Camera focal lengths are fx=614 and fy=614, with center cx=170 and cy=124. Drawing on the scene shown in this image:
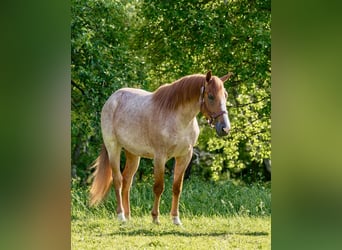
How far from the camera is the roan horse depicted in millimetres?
3170

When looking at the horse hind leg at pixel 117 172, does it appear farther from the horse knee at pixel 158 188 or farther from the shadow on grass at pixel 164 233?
the horse knee at pixel 158 188

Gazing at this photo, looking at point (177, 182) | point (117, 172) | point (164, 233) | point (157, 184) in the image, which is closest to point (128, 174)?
point (117, 172)

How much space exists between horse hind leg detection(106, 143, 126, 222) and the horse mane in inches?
13.3

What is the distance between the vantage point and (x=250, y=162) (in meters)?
3.29

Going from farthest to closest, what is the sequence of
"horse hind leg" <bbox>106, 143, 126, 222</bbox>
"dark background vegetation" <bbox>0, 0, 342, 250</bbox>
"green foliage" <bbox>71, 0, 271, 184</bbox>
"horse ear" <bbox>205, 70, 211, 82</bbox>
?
"horse hind leg" <bbox>106, 143, 126, 222</bbox>
"green foliage" <bbox>71, 0, 271, 184</bbox>
"horse ear" <bbox>205, 70, 211, 82</bbox>
"dark background vegetation" <bbox>0, 0, 342, 250</bbox>

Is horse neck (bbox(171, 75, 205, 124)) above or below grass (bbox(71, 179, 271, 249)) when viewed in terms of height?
above

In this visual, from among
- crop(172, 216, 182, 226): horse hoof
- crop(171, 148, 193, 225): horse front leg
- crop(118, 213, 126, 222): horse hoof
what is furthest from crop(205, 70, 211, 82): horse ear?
crop(118, 213, 126, 222): horse hoof

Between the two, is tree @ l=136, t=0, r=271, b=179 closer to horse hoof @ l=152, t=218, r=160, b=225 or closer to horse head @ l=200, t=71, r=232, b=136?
horse head @ l=200, t=71, r=232, b=136

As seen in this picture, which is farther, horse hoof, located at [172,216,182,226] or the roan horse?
horse hoof, located at [172,216,182,226]

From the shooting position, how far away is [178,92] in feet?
10.6
